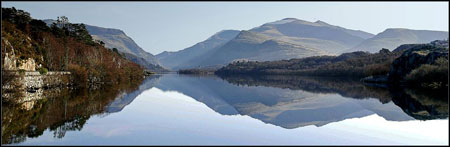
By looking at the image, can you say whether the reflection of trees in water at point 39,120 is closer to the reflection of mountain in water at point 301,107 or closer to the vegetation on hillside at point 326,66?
the reflection of mountain in water at point 301,107

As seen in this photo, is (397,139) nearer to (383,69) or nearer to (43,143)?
(43,143)

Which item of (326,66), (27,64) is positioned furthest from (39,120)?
(326,66)

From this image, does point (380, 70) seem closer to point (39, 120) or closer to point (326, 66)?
point (326, 66)

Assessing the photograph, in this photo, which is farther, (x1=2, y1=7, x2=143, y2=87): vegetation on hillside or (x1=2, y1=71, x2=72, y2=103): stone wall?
(x1=2, y1=7, x2=143, y2=87): vegetation on hillside

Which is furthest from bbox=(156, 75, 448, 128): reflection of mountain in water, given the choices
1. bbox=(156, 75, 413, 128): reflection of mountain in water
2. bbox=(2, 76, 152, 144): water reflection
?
bbox=(2, 76, 152, 144): water reflection

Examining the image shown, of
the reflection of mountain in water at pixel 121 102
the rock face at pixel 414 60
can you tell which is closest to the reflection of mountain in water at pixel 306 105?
the reflection of mountain in water at pixel 121 102

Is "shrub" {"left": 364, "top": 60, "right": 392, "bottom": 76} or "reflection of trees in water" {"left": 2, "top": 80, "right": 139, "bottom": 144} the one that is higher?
"shrub" {"left": 364, "top": 60, "right": 392, "bottom": 76}

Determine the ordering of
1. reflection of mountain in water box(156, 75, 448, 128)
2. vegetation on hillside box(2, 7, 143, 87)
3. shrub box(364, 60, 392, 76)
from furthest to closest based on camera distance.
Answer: shrub box(364, 60, 392, 76)
vegetation on hillside box(2, 7, 143, 87)
reflection of mountain in water box(156, 75, 448, 128)

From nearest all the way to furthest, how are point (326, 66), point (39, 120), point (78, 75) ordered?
point (39, 120) → point (78, 75) → point (326, 66)

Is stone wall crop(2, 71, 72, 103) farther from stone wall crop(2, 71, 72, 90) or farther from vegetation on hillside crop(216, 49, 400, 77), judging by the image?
vegetation on hillside crop(216, 49, 400, 77)

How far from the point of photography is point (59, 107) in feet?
72.9

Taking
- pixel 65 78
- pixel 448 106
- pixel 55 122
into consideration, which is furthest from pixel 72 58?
pixel 448 106

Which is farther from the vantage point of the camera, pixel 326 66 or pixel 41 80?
pixel 326 66

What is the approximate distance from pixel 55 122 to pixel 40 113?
3251 millimetres
